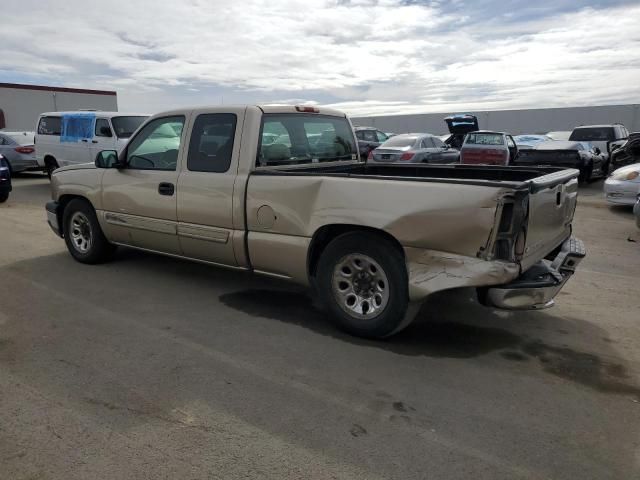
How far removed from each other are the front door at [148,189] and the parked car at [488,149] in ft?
37.7

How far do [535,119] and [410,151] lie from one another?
28.3 meters

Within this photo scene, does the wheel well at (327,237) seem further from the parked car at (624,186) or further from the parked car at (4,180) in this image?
the parked car at (4,180)

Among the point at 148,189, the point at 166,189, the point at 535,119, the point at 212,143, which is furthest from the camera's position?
the point at 535,119

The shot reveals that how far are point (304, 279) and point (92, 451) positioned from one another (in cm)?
213

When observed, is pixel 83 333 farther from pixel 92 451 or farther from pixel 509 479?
pixel 509 479

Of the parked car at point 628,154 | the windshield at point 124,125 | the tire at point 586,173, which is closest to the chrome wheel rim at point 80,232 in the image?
the windshield at point 124,125

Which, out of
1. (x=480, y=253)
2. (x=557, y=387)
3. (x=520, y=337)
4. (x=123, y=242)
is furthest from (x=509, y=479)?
(x=123, y=242)

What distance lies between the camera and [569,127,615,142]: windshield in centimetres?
1805

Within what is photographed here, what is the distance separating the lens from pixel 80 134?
42.4 ft

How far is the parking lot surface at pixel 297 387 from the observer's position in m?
2.56

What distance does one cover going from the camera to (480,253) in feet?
11.0

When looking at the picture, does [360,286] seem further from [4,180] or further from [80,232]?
[4,180]

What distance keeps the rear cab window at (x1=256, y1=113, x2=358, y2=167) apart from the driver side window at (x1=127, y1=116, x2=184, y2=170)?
986mm

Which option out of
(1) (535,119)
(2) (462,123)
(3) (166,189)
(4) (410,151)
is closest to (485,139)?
(4) (410,151)
